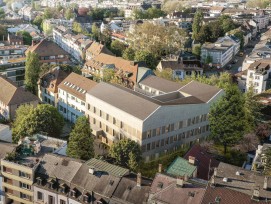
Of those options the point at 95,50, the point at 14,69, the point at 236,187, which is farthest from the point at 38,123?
the point at 95,50

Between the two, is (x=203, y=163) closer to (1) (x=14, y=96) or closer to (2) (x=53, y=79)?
(1) (x=14, y=96)

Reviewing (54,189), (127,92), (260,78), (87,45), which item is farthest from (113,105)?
(87,45)

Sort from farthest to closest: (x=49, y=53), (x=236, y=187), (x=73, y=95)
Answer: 1. (x=49, y=53)
2. (x=73, y=95)
3. (x=236, y=187)

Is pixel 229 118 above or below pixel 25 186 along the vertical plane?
above

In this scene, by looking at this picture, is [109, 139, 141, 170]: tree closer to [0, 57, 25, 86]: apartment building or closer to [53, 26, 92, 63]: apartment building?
[0, 57, 25, 86]: apartment building

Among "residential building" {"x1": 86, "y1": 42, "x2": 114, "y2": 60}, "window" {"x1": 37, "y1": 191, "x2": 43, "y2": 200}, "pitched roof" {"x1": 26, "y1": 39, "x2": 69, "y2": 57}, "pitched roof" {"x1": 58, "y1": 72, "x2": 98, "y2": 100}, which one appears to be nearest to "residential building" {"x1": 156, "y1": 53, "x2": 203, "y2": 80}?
"residential building" {"x1": 86, "y1": 42, "x2": 114, "y2": 60}

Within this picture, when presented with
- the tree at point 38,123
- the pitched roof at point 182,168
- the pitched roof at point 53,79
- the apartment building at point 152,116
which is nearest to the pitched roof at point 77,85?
the pitched roof at point 53,79

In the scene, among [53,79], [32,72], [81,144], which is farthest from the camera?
[32,72]
